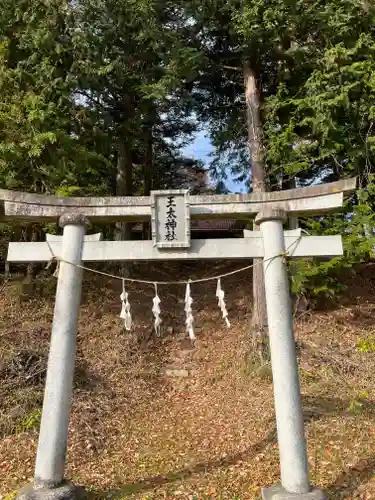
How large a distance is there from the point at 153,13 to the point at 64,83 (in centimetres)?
265

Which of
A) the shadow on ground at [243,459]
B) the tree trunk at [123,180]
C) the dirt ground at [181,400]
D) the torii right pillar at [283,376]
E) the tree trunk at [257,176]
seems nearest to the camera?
the torii right pillar at [283,376]

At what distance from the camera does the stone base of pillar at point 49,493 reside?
4.64m

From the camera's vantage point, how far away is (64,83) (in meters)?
9.41

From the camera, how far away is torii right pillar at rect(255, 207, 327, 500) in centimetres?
470

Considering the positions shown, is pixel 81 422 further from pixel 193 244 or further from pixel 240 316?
pixel 240 316

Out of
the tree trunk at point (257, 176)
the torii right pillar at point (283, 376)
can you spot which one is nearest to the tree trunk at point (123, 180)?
the tree trunk at point (257, 176)

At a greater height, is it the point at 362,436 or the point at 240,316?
the point at 240,316

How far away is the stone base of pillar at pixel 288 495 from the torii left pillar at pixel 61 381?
2.20 m

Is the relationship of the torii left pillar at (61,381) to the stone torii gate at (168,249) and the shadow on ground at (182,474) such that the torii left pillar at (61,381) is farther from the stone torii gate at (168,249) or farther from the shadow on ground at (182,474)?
the shadow on ground at (182,474)

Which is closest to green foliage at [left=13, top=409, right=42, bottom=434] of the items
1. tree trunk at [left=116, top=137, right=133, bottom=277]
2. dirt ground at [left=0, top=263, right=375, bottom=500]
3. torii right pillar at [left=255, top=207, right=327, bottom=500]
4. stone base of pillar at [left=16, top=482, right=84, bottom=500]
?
dirt ground at [left=0, top=263, right=375, bottom=500]

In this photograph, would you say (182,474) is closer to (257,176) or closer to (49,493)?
(49,493)

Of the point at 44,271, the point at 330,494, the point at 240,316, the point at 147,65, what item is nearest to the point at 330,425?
the point at 330,494

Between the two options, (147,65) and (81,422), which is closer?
(81,422)

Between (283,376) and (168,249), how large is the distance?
2.05 meters
